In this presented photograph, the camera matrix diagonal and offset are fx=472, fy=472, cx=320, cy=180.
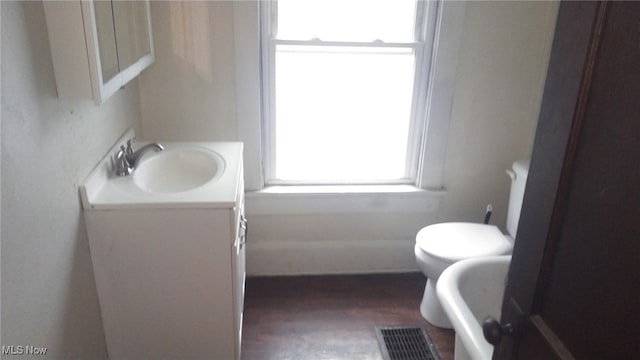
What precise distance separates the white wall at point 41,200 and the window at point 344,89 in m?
0.95

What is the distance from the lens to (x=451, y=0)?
2.14 m

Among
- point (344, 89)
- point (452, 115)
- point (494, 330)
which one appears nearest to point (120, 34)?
point (344, 89)

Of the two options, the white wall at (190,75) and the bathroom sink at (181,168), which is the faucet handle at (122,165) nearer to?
the bathroom sink at (181,168)

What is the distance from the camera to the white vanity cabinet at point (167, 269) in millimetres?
1566

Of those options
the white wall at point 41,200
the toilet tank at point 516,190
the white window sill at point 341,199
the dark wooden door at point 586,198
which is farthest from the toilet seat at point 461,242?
the white wall at point 41,200

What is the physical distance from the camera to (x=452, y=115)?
239 cm

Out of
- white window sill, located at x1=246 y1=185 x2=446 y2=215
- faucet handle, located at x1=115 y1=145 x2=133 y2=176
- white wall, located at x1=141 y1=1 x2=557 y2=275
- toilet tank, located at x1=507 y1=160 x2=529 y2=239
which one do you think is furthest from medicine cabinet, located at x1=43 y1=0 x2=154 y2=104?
toilet tank, located at x1=507 y1=160 x2=529 y2=239

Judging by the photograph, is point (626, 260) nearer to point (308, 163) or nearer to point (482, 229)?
point (482, 229)

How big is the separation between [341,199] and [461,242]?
2.10ft

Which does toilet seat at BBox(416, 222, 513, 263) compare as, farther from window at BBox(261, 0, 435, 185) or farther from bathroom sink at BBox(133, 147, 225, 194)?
bathroom sink at BBox(133, 147, 225, 194)

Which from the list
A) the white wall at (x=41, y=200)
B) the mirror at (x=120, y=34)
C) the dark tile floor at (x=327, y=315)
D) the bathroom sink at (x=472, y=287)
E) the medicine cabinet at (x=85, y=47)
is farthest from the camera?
the dark tile floor at (x=327, y=315)

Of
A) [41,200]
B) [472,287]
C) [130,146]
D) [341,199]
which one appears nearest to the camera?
[41,200]

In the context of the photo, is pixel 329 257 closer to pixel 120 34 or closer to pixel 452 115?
pixel 452 115

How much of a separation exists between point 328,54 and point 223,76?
0.51 metres
